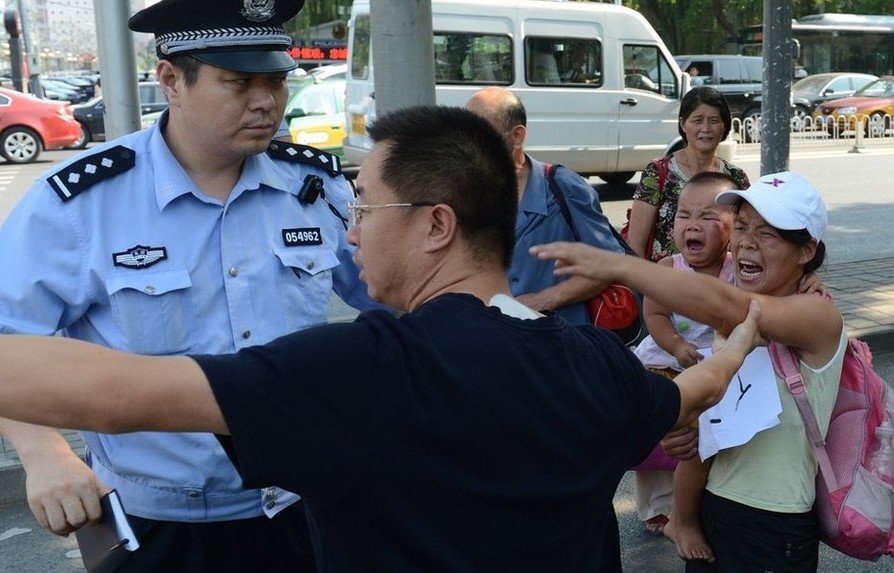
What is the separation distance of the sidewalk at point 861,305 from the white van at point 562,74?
237 inches

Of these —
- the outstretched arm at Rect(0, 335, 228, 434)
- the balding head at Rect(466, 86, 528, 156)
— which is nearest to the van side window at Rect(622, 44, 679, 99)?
the balding head at Rect(466, 86, 528, 156)

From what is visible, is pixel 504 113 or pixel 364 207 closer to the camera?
pixel 364 207

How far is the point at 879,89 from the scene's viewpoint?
2731cm

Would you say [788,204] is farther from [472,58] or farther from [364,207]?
[472,58]

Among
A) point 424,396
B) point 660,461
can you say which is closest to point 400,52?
point 660,461

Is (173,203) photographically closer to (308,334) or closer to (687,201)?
(308,334)

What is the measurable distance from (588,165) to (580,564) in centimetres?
1348

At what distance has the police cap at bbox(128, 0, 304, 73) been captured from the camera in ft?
7.16

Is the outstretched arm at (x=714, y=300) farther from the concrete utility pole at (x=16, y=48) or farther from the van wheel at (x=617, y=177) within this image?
the concrete utility pole at (x=16, y=48)

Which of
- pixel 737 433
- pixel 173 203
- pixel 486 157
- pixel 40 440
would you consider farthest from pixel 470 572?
pixel 737 433

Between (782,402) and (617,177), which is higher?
(782,402)

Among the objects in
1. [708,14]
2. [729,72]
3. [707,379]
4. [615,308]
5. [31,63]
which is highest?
[708,14]

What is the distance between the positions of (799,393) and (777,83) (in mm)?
4195

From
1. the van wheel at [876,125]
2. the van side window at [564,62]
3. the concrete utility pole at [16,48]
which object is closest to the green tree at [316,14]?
the concrete utility pole at [16,48]
